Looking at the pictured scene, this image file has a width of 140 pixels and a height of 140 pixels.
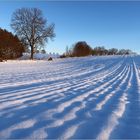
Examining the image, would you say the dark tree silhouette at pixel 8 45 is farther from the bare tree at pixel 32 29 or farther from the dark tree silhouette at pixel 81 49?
the dark tree silhouette at pixel 81 49

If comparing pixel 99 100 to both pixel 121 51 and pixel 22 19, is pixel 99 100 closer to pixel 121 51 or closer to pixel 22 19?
pixel 22 19

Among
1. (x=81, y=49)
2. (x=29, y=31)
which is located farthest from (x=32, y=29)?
(x=81, y=49)

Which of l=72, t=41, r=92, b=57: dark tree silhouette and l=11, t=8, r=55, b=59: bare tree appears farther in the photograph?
l=72, t=41, r=92, b=57: dark tree silhouette

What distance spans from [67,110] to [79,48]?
86464mm

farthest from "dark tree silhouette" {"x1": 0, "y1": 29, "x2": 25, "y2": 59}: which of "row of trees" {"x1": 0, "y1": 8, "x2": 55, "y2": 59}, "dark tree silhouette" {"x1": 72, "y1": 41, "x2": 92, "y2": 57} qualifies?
"dark tree silhouette" {"x1": 72, "y1": 41, "x2": 92, "y2": 57}

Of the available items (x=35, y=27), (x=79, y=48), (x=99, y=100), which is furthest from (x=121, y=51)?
(x=99, y=100)

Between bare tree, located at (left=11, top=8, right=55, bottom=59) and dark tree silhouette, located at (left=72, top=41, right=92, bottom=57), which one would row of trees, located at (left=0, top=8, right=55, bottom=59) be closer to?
bare tree, located at (left=11, top=8, right=55, bottom=59)

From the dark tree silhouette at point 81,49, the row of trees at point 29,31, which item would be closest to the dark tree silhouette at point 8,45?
the row of trees at point 29,31

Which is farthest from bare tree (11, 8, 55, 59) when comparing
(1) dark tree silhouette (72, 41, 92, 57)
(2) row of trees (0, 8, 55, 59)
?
(1) dark tree silhouette (72, 41, 92, 57)

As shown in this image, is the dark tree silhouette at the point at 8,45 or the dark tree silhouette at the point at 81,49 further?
the dark tree silhouette at the point at 81,49

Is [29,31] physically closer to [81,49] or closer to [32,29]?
[32,29]

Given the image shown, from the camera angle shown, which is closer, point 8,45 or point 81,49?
point 8,45

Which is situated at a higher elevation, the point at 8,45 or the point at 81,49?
the point at 8,45

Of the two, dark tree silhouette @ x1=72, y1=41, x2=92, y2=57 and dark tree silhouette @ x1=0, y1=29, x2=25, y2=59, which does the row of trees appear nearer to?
dark tree silhouette @ x1=0, y1=29, x2=25, y2=59
